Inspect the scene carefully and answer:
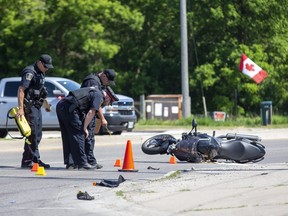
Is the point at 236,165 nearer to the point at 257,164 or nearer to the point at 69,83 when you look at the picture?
the point at 257,164

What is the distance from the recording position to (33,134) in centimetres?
1559

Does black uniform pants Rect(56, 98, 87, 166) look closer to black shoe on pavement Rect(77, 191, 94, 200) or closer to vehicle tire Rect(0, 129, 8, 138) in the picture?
black shoe on pavement Rect(77, 191, 94, 200)

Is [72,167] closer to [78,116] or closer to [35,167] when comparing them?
[35,167]

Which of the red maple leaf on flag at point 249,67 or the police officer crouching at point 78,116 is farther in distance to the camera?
the red maple leaf on flag at point 249,67

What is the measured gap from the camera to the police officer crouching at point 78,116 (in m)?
15.0

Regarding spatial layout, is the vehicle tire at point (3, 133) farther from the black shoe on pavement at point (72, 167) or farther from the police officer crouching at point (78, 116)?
the police officer crouching at point (78, 116)

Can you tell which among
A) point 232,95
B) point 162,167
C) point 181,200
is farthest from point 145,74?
point 181,200

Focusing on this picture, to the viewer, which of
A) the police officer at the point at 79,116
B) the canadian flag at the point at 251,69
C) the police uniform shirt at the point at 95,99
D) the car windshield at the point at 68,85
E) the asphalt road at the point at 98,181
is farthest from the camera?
the canadian flag at the point at 251,69

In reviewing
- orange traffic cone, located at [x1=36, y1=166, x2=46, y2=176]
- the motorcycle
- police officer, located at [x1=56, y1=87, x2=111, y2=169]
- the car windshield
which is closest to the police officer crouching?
police officer, located at [x1=56, y1=87, x2=111, y2=169]

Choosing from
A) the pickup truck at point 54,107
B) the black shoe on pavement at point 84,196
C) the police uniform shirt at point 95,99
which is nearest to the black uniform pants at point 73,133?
the police uniform shirt at point 95,99

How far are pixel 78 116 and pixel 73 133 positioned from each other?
313 millimetres

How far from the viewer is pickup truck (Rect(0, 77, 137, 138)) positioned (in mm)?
25875

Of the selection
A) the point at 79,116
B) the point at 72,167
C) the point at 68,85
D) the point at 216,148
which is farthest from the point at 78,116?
the point at 68,85

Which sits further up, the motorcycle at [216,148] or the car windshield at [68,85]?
the car windshield at [68,85]
